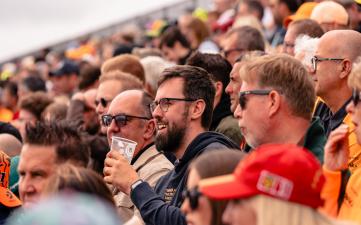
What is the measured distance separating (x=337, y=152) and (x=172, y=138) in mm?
1664

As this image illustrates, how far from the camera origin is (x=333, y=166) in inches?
232

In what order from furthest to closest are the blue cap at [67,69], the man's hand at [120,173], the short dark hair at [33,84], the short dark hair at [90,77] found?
the blue cap at [67,69] < the short dark hair at [33,84] < the short dark hair at [90,77] < the man's hand at [120,173]

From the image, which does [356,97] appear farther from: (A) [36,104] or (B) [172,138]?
(A) [36,104]

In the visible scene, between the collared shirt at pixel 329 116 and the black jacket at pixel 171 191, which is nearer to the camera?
the black jacket at pixel 171 191

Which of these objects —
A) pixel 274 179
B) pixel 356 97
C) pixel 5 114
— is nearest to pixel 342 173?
pixel 356 97

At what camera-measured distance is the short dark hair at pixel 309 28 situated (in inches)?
369

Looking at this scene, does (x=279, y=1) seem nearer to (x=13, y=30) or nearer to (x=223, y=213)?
(x=223, y=213)

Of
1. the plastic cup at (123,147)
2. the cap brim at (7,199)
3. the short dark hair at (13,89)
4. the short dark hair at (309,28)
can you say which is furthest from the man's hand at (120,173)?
the short dark hair at (13,89)

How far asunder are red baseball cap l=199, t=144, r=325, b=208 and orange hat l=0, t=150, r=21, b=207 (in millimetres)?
2718

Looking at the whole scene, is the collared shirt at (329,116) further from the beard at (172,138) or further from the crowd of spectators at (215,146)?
the beard at (172,138)

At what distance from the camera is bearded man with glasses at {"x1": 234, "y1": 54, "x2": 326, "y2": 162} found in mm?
6230

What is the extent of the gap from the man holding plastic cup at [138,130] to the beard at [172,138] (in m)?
0.44

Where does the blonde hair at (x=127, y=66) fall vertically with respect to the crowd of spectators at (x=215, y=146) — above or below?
below

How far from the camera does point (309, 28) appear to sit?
9.42 m
